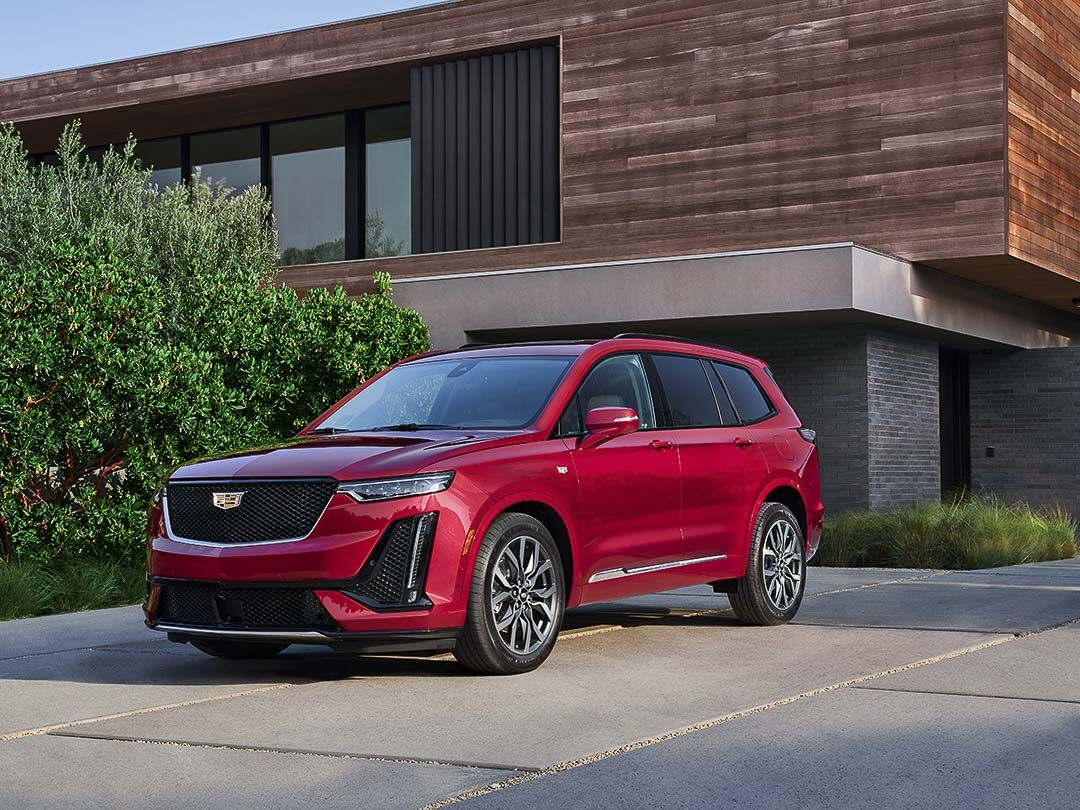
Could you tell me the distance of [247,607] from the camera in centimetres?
759

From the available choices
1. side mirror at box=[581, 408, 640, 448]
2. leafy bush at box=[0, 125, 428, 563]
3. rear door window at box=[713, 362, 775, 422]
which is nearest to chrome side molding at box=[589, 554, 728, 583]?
side mirror at box=[581, 408, 640, 448]

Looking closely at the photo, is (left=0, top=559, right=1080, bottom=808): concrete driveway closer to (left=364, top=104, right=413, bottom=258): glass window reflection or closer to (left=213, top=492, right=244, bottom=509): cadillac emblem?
(left=213, top=492, right=244, bottom=509): cadillac emblem

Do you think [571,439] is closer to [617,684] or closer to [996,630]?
[617,684]

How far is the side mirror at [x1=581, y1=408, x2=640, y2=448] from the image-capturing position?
8477mm

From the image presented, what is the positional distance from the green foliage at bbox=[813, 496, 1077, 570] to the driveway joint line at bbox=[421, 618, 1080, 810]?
802 cm

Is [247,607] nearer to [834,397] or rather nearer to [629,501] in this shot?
[629,501]

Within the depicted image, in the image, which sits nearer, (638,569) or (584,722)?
(584,722)

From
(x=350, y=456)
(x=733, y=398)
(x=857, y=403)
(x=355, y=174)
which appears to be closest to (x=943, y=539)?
(x=857, y=403)

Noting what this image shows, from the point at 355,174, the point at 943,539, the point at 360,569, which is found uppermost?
the point at 355,174

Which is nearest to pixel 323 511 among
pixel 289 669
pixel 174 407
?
pixel 289 669

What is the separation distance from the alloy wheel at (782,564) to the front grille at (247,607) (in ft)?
12.2

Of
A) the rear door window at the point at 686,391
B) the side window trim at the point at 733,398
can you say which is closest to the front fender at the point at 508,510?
the rear door window at the point at 686,391

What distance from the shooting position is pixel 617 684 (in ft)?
25.0

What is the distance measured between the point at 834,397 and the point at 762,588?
13247 mm
